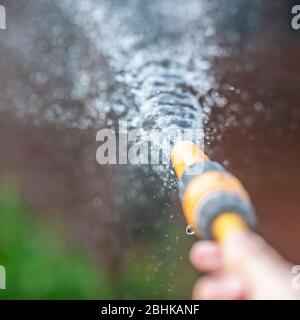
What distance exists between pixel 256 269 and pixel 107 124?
27.4 inches

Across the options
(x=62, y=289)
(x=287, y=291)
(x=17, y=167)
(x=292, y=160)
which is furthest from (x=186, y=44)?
(x=287, y=291)

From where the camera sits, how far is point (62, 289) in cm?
91

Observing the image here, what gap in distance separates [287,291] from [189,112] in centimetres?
65

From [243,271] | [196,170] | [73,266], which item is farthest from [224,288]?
[73,266]

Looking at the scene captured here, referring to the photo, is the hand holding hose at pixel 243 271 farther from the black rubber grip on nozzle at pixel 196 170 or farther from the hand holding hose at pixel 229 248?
the black rubber grip on nozzle at pixel 196 170

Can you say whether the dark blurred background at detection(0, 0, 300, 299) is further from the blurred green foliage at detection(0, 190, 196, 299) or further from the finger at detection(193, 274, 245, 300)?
the finger at detection(193, 274, 245, 300)

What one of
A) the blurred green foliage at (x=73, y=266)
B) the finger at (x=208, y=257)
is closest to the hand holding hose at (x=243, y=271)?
the finger at (x=208, y=257)

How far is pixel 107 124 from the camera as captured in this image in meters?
0.97

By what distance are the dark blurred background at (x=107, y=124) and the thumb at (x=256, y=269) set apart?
0.58m

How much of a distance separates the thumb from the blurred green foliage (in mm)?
578

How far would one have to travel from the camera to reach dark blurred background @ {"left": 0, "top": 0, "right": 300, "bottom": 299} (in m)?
0.93

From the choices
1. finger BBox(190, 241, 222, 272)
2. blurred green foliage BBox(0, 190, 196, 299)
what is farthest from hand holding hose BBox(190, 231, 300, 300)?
blurred green foliage BBox(0, 190, 196, 299)

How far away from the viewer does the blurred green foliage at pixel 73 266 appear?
90cm
